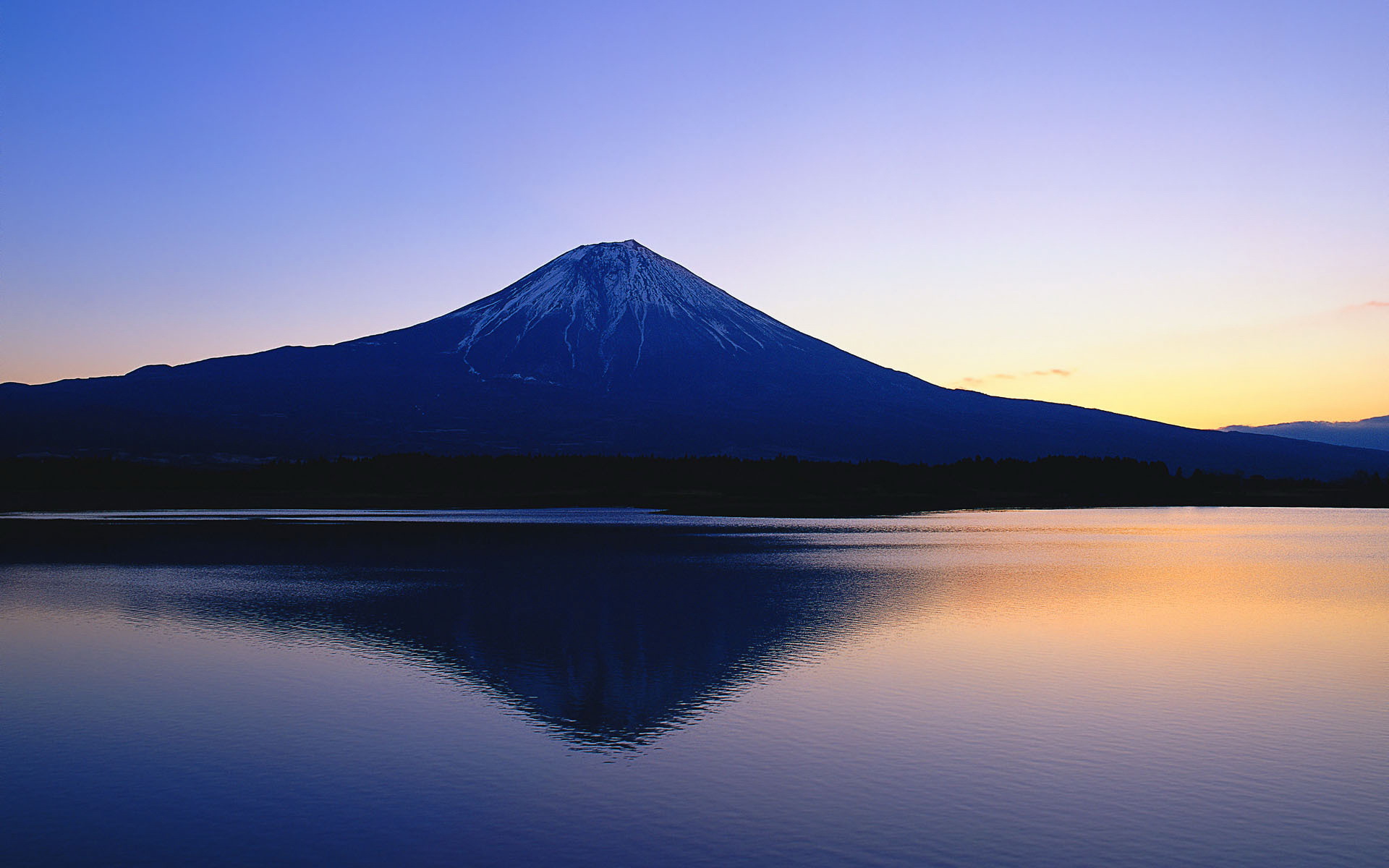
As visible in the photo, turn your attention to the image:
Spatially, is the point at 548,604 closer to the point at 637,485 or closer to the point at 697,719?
the point at 697,719

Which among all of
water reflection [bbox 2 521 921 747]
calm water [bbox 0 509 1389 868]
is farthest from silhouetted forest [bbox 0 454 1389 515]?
calm water [bbox 0 509 1389 868]

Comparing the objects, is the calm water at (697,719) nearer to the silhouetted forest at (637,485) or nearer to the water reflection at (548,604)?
the water reflection at (548,604)

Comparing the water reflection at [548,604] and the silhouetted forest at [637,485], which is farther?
the silhouetted forest at [637,485]

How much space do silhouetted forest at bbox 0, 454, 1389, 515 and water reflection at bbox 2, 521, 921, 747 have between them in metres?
62.9

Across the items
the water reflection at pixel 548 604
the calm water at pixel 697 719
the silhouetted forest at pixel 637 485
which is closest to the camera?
the calm water at pixel 697 719

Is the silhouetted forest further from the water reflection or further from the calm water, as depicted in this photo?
the calm water

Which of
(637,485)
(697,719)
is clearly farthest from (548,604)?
(637,485)

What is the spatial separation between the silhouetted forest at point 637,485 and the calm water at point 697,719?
83.1m

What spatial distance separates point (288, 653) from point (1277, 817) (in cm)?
2041

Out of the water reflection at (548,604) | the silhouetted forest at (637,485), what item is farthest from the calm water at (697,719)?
the silhouetted forest at (637,485)

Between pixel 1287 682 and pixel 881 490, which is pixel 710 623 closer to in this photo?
pixel 1287 682

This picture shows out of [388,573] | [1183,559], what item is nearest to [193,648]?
[388,573]

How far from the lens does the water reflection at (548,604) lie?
73.2 ft

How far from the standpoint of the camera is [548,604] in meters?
35.1
